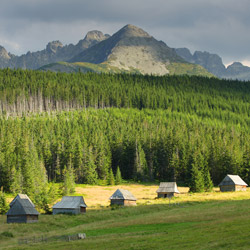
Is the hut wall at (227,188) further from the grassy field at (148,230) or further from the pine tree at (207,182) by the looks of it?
the grassy field at (148,230)

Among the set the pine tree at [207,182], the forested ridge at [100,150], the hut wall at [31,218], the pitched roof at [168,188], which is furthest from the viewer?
the forested ridge at [100,150]

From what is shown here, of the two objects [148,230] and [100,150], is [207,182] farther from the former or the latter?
[148,230]

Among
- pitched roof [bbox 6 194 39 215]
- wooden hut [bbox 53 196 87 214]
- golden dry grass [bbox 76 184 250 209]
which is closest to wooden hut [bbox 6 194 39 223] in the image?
pitched roof [bbox 6 194 39 215]

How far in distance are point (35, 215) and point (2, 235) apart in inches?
605

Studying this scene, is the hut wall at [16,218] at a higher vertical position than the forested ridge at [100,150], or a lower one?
lower

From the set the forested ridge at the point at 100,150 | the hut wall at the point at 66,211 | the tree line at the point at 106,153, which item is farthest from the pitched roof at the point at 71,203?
the tree line at the point at 106,153

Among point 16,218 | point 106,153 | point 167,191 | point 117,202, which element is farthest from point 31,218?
point 106,153

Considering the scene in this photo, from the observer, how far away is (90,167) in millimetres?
123812

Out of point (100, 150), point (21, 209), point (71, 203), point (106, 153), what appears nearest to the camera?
point (21, 209)

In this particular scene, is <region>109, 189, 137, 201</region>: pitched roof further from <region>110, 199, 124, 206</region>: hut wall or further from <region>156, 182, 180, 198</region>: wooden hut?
<region>156, 182, 180, 198</region>: wooden hut

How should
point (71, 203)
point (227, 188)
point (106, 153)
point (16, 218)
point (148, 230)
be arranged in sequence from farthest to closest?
point (106, 153) < point (227, 188) < point (71, 203) < point (16, 218) < point (148, 230)

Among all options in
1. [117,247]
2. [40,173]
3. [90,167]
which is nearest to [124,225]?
[117,247]

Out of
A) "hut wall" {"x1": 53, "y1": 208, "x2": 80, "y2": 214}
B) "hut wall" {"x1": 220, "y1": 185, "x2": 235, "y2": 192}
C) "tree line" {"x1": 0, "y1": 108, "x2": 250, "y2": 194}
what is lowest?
"hut wall" {"x1": 53, "y1": 208, "x2": 80, "y2": 214}

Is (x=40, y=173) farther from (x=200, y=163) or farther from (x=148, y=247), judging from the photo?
(x=148, y=247)
